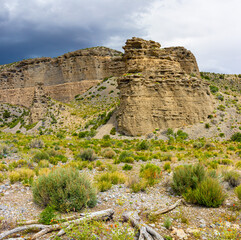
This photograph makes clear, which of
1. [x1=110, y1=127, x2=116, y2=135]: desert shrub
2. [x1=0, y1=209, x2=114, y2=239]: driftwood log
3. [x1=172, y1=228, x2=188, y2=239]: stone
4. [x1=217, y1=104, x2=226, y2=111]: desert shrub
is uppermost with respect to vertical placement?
[x1=217, y1=104, x2=226, y2=111]: desert shrub

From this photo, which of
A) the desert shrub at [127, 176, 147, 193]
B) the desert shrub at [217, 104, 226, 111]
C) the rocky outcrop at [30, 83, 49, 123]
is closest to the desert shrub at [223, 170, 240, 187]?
the desert shrub at [127, 176, 147, 193]

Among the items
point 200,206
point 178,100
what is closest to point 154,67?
point 178,100

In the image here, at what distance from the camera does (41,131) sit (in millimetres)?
30766

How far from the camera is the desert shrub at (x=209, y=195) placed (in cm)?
546

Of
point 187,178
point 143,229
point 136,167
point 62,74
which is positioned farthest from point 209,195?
point 62,74

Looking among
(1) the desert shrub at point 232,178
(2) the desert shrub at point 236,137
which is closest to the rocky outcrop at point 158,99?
(2) the desert shrub at point 236,137

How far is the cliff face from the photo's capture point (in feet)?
174

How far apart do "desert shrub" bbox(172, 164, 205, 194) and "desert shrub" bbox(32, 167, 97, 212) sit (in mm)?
3168

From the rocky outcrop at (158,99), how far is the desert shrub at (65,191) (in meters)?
17.8

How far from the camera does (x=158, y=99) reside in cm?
2456

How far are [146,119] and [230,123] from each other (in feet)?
36.0

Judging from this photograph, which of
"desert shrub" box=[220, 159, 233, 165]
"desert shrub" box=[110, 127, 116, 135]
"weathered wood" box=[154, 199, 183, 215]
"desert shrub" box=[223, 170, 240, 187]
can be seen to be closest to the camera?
"weathered wood" box=[154, 199, 183, 215]

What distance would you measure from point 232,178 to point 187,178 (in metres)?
1.97

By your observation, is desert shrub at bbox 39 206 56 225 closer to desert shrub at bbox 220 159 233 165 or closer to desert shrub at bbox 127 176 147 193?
desert shrub at bbox 127 176 147 193
